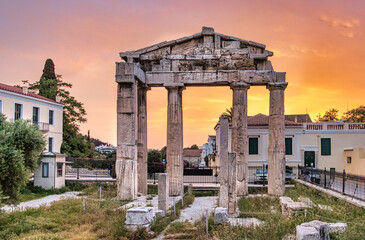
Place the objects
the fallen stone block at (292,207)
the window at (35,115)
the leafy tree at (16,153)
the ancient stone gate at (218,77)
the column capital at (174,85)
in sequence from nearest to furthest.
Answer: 1. the fallen stone block at (292,207)
2. the leafy tree at (16,153)
3. the ancient stone gate at (218,77)
4. the column capital at (174,85)
5. the window at (35,115)

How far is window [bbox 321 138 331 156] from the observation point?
31.5 meters

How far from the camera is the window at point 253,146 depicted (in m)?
31.5

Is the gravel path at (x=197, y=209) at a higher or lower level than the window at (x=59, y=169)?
lower

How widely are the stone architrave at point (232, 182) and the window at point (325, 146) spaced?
67.7ft

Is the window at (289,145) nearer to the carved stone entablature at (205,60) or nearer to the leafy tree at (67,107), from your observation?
the carved stone entablature at (205,60)

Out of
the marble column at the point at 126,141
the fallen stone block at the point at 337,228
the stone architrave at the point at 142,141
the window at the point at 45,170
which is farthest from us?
the window at the point at 45,170

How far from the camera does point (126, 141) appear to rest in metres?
18.1

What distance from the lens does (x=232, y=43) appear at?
2000cm

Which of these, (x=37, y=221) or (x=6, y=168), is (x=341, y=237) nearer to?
(x=37, y=221)

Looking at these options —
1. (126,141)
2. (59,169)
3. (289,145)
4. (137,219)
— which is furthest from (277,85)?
(59,169)

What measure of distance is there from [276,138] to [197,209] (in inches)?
256

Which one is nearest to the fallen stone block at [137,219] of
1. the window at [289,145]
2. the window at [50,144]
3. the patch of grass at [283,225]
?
the patch of grass at [283,225]

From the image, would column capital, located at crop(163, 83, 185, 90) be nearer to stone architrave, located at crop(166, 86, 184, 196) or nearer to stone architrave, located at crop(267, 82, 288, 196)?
stone architrave, located at crop(166, 86, 184, 196)

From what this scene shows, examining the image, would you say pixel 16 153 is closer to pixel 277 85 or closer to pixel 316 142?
pixel 277 85
